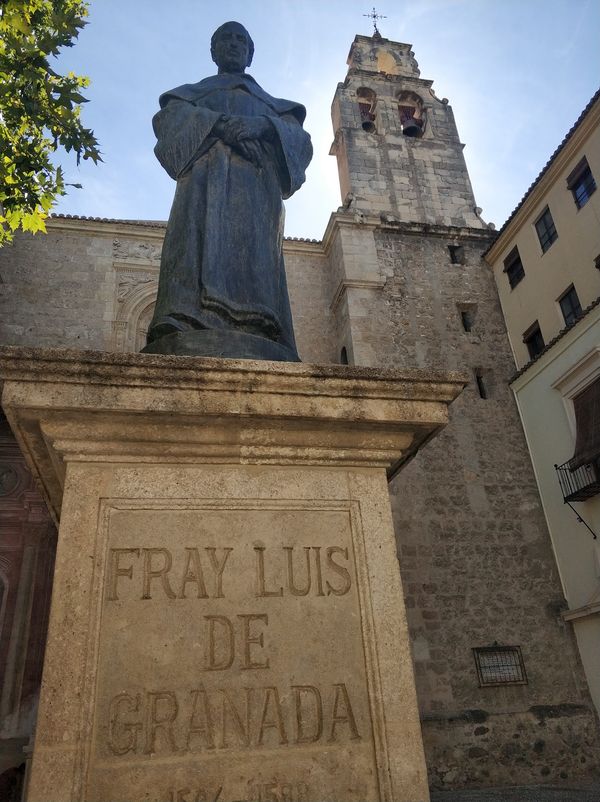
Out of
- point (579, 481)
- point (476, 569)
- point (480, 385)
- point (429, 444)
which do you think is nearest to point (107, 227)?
point (429, 444)

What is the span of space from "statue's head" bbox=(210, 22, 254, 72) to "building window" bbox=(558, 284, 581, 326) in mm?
9774

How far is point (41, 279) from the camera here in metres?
13.5

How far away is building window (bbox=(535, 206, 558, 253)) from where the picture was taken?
44.2 feet

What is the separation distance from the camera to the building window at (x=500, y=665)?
10.7 meters

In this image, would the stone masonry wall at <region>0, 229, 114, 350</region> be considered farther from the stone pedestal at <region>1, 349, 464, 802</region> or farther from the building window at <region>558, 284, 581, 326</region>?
the stone pedestal at <region>1, 349, 464, 802</region>

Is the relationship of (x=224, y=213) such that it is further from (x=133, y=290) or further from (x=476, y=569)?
(x=133, y=290)

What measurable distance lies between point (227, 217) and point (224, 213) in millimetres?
28

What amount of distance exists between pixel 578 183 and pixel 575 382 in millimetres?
4243

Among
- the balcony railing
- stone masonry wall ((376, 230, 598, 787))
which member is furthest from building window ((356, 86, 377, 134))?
the balcony railing

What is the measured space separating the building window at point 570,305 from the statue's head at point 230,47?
9774 millimetres

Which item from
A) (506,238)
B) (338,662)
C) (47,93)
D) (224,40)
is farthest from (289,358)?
(506,238)

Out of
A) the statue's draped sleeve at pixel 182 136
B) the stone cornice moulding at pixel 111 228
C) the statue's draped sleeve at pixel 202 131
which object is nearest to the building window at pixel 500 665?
the statue's draped sleeve at pixel 202 131

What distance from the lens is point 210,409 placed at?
255 cm

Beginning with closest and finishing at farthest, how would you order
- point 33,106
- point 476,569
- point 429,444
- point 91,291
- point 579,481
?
1. point 33,106
2. point 579,481
3. point 476,569
4. point 429,444
5. point 91,291
